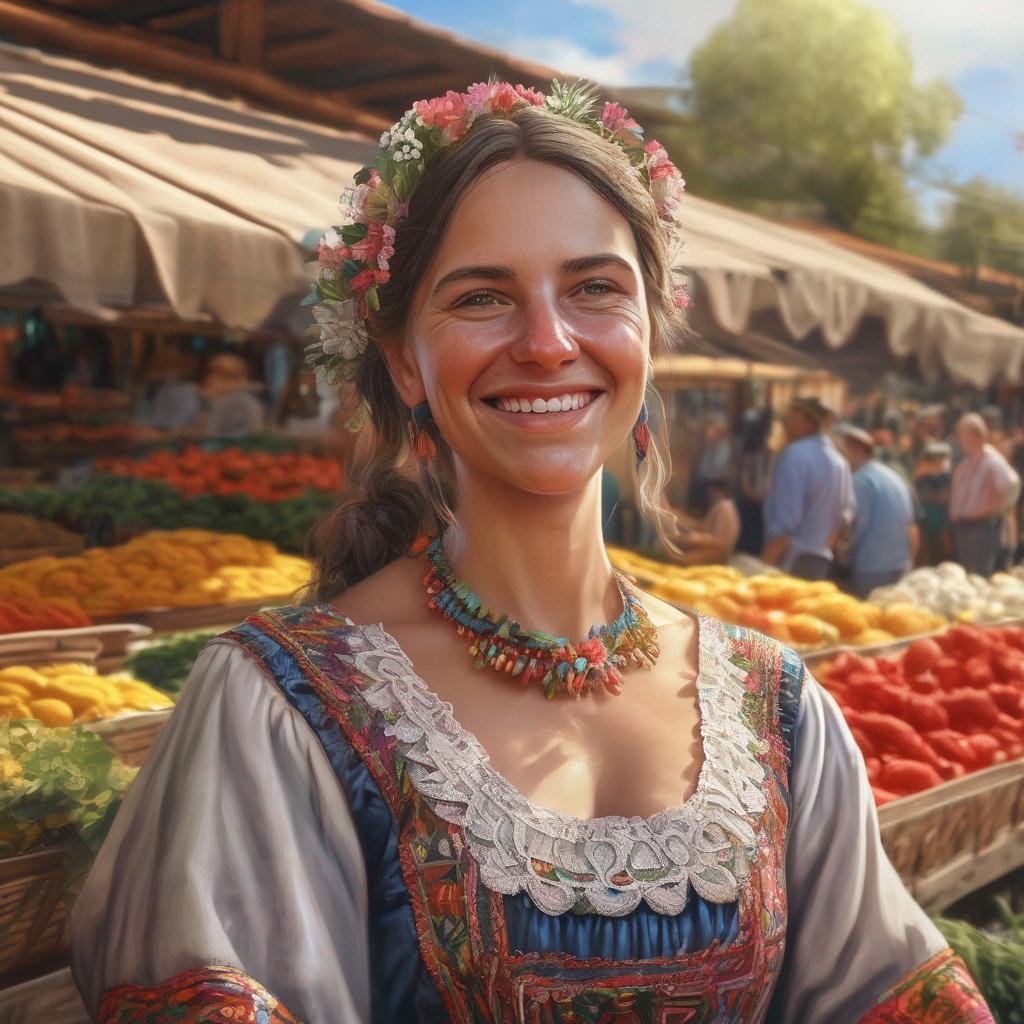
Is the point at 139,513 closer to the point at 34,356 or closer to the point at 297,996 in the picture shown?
the point at 34,356

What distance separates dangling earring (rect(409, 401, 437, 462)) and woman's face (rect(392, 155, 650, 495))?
9cm

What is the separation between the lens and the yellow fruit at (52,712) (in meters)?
2.51

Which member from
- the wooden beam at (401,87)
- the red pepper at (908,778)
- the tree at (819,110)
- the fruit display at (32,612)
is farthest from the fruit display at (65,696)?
the tree at (819,110)

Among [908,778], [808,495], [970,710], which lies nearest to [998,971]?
[908,778]

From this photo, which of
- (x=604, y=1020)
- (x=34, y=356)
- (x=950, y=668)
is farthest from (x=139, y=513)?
(x=604, y=1020)

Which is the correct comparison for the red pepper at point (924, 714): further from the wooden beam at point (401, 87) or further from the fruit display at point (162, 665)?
the wooden beam at point (401, 87)

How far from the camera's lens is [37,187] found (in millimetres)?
2809

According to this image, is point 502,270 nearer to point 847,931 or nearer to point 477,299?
point 477,299

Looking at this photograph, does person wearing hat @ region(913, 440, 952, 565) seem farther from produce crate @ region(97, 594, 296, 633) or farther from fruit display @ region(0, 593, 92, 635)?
fruit display @ region(0, 593, 92, 635)

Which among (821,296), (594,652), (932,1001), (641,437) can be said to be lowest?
(932,1001)

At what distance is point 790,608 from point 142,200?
312 cm

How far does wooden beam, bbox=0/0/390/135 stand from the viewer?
175 inches

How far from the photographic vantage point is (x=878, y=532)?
686 cm

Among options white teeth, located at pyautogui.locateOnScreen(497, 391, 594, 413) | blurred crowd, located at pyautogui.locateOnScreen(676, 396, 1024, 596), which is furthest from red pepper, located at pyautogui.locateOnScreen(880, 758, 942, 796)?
blurred crowd, located at pyautogui.locateOnScreen(676, 396, 1024, 596)
